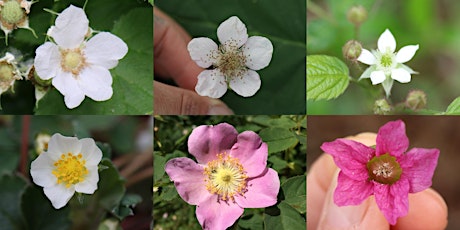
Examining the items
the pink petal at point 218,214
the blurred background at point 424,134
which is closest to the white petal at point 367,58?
the blurred background at point 424,134

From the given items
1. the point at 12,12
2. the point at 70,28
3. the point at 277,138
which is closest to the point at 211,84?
the point at 277,138

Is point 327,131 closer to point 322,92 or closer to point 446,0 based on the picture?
point 322,92


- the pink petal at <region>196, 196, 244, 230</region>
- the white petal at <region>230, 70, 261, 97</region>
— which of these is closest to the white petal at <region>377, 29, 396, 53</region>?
the white petal at <region>230, 70, 261, 97</region>

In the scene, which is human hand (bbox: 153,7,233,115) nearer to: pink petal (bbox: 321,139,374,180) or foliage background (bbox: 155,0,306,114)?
foliage background (bbox: 155,0,306,114)

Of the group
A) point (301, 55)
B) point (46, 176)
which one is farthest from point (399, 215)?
point (46, 176)

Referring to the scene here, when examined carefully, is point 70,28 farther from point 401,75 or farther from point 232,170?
point 401,75
